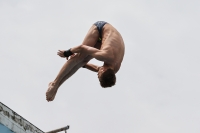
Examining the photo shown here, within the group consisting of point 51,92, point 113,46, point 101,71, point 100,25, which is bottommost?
point 101,71

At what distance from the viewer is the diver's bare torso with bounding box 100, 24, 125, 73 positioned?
7.72 metres

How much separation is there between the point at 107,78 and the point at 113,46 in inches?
21.1

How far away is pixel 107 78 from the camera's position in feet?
24.9

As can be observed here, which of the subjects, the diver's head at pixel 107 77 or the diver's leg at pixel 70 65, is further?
the diver's leg at pixel 70 65

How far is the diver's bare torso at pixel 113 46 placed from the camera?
7722 mm

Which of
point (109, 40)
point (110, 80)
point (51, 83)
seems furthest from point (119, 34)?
point (51, 83)

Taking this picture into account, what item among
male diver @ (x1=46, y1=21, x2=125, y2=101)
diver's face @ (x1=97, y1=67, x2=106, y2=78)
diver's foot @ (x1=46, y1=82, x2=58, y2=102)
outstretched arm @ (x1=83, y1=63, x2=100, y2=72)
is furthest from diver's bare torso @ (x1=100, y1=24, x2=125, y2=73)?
diver's foot @ (x1=46, y1=82, x2=58, y2=102)

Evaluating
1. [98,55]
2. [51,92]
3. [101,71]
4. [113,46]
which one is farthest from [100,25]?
[51,92]

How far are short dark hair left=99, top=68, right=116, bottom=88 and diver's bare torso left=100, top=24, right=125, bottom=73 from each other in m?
0.17

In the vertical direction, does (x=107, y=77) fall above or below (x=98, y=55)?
below

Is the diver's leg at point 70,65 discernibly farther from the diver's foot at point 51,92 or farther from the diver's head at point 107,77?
the diver's head at point 107,77

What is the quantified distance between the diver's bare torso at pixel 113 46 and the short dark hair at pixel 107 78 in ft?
0.55

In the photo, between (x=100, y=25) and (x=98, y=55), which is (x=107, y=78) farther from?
(x=100, y=25)

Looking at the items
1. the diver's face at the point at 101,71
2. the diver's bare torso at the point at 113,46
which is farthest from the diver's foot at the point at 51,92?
the diver's bare torso at the point at 113,46
